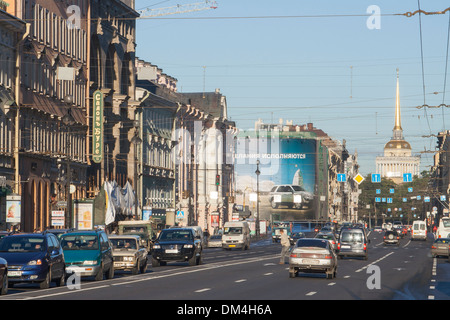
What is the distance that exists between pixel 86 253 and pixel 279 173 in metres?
137

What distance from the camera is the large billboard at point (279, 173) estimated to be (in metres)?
164

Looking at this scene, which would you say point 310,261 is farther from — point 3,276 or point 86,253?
point 3,276

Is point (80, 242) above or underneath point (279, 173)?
underneath

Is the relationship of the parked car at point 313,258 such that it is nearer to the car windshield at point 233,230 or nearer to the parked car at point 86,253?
the parked car at point 86,253

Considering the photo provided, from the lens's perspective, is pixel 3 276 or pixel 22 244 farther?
pixel 22 244

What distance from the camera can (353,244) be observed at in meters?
59.1

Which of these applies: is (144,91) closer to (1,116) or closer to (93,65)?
(93,65)

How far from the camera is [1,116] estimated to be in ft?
191

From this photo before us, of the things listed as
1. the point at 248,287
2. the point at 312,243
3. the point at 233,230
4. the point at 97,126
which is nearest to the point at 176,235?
the point at 312,243

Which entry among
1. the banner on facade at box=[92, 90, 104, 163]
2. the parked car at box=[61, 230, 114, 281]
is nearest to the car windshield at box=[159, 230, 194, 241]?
the parked car at box=[61, 230, 114, 281]

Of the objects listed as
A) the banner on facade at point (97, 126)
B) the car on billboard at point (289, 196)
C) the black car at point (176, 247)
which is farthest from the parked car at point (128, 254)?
the car on billboard at point (289, 196)

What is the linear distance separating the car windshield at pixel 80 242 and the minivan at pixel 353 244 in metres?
27.7

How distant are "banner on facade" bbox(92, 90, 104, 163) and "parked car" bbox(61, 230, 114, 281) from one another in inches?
1663
